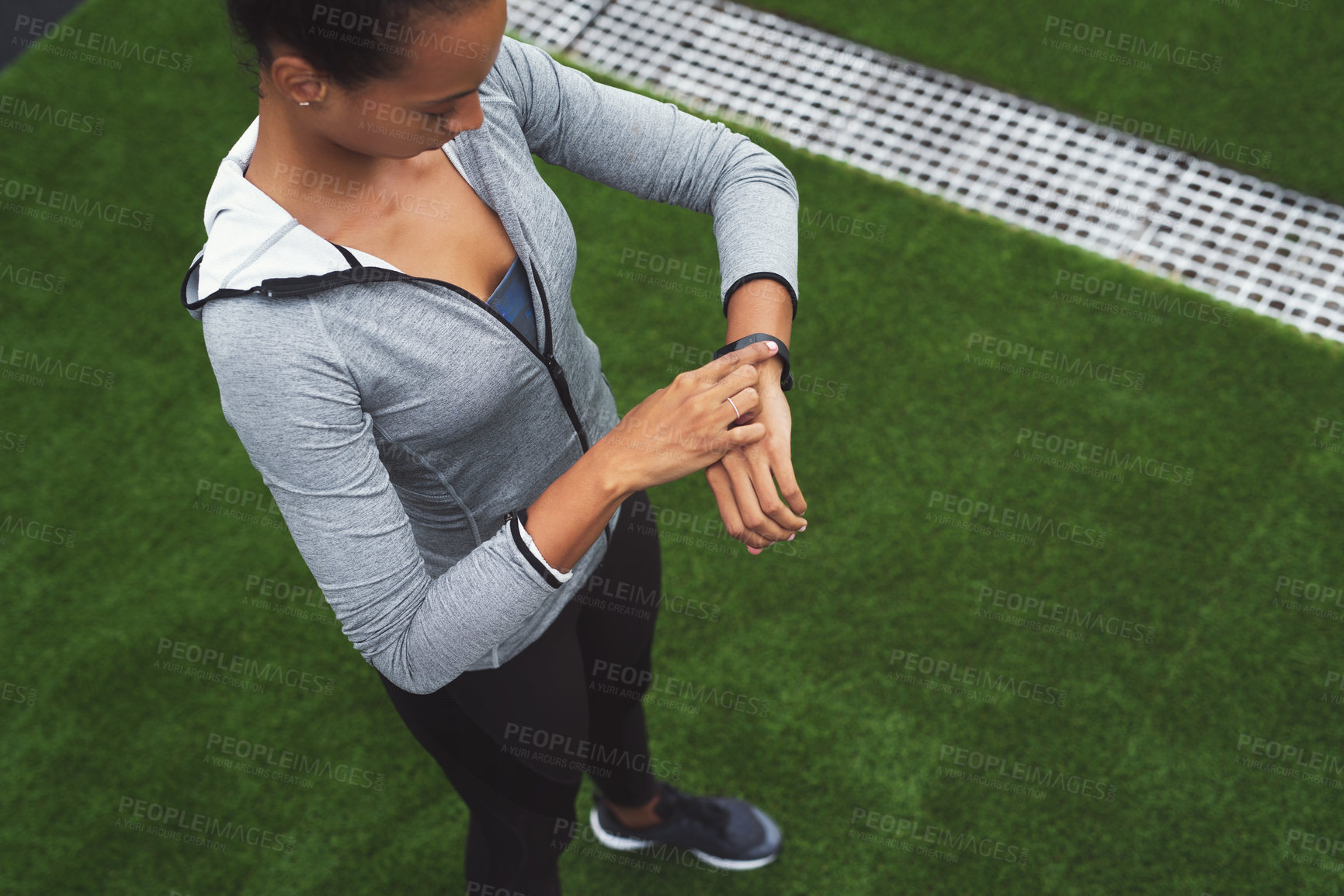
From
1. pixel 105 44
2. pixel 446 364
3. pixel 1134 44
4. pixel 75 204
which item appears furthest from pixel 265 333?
pixel 1134 44

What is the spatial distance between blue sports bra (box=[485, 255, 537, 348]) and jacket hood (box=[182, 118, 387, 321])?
20 centimetres

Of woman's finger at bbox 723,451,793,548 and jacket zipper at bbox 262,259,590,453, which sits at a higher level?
jacket zipper at bbox 262,259,590,453

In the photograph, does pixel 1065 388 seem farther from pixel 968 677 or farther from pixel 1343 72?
pixel 1343 72

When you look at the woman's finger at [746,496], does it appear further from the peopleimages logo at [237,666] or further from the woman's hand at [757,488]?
the peopleimages logo at [237,666]

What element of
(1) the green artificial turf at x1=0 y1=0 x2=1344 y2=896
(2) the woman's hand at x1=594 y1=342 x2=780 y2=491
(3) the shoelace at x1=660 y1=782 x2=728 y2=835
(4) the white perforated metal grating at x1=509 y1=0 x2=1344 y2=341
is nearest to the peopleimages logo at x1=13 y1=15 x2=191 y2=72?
(1) the green artificial turf at x1=0 y1=0 x2=1344 y2=896

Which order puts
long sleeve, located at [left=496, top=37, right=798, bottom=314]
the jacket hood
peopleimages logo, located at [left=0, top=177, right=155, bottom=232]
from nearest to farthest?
the jacket hood → long sleeve, located at [left=496, top=37, right=798, bottom=314] → peopleimages logo, located at [left=0, top=177, right=155, bottom=232]

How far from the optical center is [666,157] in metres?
1.73

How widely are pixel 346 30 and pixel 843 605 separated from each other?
2389 millimetres

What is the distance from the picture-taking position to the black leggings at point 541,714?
1811 mm

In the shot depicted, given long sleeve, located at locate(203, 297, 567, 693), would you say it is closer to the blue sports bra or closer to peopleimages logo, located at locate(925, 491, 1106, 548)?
the blue sports bra

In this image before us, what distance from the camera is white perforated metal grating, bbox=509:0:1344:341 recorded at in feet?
12.5

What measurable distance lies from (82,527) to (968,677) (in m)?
Result: 2.87

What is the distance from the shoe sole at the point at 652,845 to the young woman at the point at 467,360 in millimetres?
811

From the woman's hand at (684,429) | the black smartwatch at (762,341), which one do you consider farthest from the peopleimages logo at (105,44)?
the woman's hand at (684,429)
